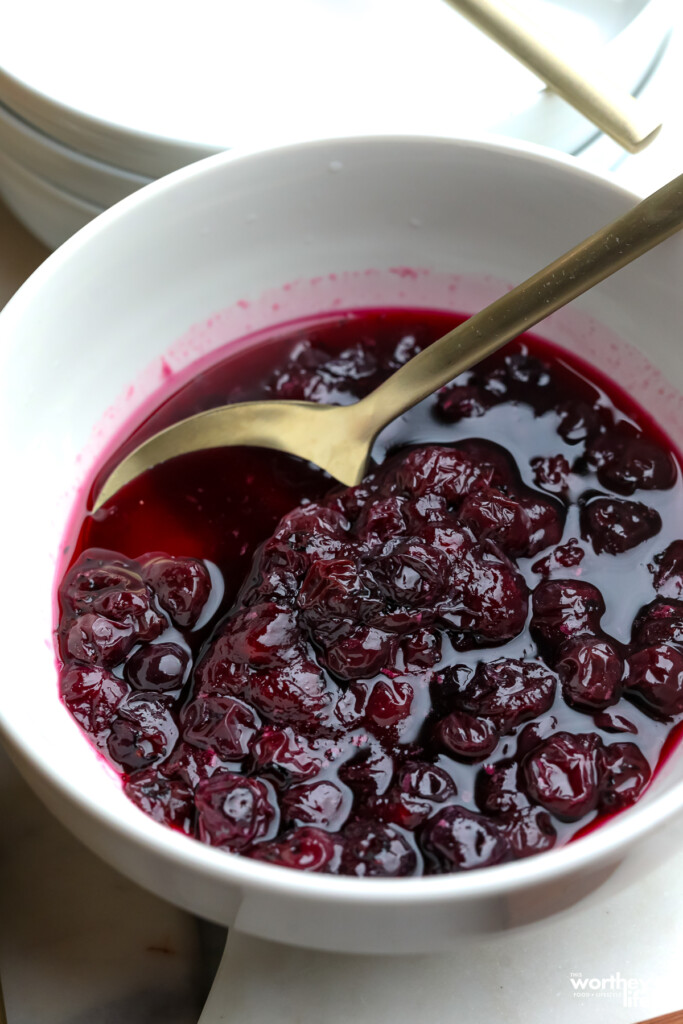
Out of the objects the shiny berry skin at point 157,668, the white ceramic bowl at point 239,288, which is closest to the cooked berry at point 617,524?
the white ceramic bowl at point 239,288

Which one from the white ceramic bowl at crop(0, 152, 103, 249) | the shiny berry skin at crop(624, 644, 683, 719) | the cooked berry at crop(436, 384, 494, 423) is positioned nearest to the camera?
the shiny berry skin at crop(624, 644, 683, 719)

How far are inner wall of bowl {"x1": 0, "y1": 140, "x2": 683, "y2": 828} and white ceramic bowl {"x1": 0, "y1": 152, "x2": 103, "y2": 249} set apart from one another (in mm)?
206

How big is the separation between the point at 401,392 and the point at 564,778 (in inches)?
17.7

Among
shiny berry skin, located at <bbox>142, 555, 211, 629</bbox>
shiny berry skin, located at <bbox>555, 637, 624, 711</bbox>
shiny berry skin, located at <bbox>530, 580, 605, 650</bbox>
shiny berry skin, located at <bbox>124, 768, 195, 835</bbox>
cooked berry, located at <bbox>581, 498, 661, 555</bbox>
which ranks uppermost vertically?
cooked berry, located at <bbox>581, 498, 661, 555</bbox>

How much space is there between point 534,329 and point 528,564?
1.06 ft

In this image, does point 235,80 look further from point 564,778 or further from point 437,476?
point 564,778

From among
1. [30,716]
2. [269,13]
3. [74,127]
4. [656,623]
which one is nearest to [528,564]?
[656,623]

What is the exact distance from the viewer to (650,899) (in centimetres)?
103

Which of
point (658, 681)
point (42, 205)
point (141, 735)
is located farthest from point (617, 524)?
point (42, 205)

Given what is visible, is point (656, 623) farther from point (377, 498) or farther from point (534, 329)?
point (534, 329)

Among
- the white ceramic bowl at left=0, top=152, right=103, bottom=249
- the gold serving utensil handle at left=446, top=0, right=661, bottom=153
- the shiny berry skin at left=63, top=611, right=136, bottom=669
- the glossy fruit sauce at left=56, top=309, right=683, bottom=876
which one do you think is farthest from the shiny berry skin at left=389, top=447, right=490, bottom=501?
the white ceramic bowl at left=0, top=152, right=103, bottom=249

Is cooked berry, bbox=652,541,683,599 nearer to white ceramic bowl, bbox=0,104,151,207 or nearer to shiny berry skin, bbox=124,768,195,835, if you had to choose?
shiny berry skin, bbox=124,768,195,835

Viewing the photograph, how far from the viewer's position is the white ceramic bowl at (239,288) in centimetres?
101

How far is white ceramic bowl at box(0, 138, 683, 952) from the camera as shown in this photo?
3.30ft
